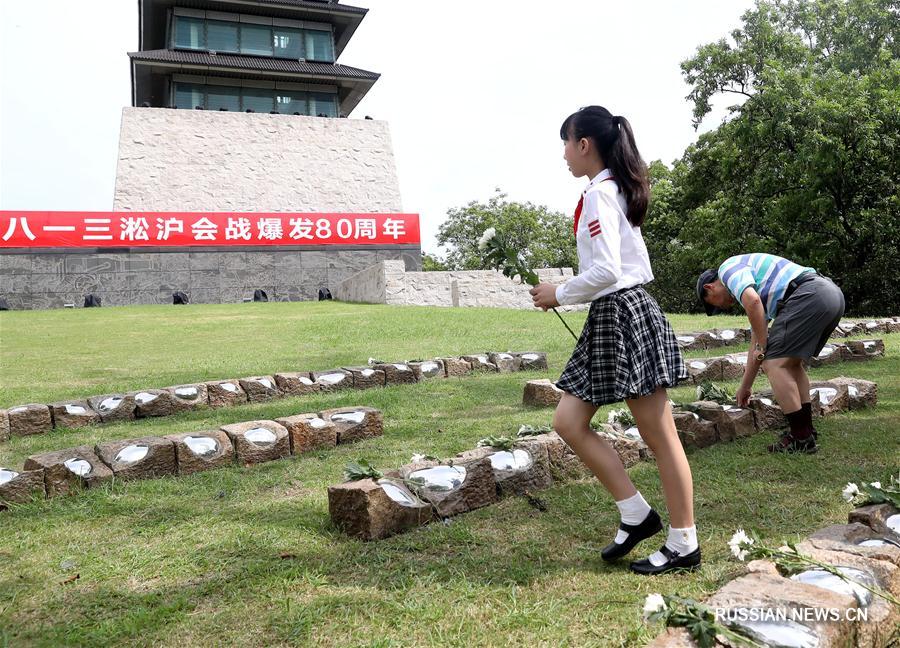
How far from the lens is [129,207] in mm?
28188

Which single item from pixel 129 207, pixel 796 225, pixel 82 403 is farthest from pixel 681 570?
pixel 129 207

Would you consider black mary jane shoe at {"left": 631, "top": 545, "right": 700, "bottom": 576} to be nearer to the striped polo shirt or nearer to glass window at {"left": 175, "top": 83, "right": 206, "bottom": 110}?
the striped polo shirt

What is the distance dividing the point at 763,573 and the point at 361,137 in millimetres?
31989

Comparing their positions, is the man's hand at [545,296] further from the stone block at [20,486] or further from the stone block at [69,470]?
the stone block at [20,486]

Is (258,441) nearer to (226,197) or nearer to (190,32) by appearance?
(226,197)

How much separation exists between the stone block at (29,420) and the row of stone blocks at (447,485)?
3646 mm

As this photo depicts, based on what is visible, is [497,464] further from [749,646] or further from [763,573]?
[749,646]

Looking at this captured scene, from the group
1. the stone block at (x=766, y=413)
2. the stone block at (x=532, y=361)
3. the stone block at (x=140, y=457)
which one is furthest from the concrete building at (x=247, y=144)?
the stone block at (x=766, y=413)

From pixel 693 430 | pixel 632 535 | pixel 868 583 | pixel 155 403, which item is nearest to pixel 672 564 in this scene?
pixel 632 535

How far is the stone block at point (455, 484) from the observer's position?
129 inches

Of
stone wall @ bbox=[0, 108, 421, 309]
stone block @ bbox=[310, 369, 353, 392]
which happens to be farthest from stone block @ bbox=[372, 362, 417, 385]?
stone wall @ bbox=[0, 108, 421, 309]

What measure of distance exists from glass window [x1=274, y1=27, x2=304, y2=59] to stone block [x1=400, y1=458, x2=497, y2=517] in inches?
1292

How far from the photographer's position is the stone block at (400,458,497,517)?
328 centimetres

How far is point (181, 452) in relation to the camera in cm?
420
